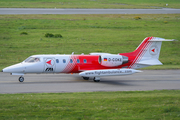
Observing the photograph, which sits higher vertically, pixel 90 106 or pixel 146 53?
pixel 146 53

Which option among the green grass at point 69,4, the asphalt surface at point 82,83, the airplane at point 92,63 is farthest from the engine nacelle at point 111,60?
the green grass at point 69,4

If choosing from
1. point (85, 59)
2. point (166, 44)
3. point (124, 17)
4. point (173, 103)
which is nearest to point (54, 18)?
point (124, 17)

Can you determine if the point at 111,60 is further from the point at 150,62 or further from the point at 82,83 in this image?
the point at 150,62

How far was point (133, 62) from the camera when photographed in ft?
96.4

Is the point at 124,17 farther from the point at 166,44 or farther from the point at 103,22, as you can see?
the point at 166,44

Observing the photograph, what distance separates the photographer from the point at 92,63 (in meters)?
28.5

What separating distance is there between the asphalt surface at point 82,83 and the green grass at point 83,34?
777 cm

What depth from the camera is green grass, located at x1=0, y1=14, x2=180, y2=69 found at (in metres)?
43.4

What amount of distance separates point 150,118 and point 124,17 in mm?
53139

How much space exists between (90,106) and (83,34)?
3587cm

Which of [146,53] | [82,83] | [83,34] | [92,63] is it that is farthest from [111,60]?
[83,34]

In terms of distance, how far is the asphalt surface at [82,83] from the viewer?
2366cm

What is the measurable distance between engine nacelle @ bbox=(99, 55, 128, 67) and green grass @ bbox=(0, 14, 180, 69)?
10569mm

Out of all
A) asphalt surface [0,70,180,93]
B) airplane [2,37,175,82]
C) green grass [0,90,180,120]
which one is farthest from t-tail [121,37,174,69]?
green grass [0,90,180,120]
